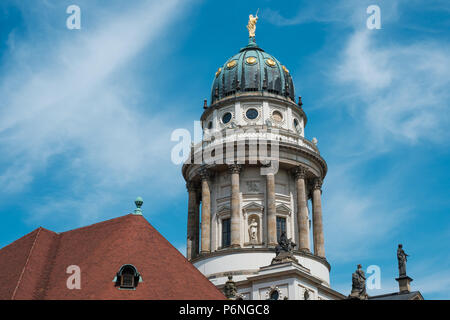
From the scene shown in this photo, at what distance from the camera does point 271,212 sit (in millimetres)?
51469

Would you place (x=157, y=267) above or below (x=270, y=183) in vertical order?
below

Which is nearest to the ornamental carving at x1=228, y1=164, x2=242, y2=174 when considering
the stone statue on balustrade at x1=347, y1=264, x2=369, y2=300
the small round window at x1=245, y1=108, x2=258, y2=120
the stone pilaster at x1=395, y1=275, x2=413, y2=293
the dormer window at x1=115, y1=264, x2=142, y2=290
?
the small round window at x1=245, y1=108, x2=258, y2=120

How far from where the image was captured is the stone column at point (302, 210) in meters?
52.3

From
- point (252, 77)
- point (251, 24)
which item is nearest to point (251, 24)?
point (251, 24)

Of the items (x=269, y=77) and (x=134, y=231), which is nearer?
(x=134, y=231)

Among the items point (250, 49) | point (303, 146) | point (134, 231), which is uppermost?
point (250, 49)

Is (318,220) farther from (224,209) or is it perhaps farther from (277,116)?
(277,116)

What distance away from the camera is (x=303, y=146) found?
54500 millimetres

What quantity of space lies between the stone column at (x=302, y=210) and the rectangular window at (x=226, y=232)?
5623 millimetres
